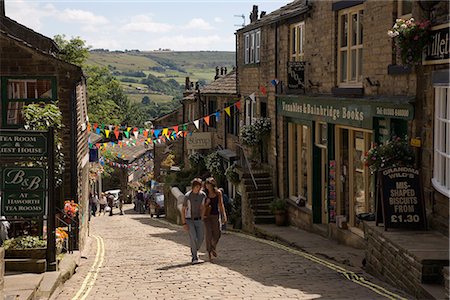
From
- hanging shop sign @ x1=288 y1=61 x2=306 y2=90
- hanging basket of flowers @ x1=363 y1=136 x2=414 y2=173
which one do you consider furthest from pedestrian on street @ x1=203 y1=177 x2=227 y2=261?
hanging shop sign @ x1=288 y1=61 x2=306 y2=90

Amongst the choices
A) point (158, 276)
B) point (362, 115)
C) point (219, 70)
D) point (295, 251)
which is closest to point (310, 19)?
point (362, 115)

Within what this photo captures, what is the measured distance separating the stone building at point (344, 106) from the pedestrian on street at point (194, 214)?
3.16 metres

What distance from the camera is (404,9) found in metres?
13.6

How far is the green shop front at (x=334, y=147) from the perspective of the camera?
14.8 m

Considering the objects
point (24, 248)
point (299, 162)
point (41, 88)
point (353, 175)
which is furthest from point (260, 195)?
point (24, 248)

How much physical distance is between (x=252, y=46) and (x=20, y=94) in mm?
10893

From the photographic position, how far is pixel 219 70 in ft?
169

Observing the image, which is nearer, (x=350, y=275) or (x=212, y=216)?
(x=350, y=275)

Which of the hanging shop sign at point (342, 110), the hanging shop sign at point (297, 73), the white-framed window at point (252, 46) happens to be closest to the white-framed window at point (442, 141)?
the hanging shop sign at point (342, 110)

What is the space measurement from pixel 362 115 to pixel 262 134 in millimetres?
9070

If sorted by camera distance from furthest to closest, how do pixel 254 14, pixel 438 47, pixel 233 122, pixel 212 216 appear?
pixel 254 14
pixel 233 122
pixel 212 216
pixel 438 47

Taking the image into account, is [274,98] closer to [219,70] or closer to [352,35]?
[352,35]

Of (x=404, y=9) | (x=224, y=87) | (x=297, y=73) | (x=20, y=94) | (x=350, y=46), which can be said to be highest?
(x=404, y=9)

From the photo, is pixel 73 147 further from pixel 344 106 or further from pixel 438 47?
pixel 438 47
